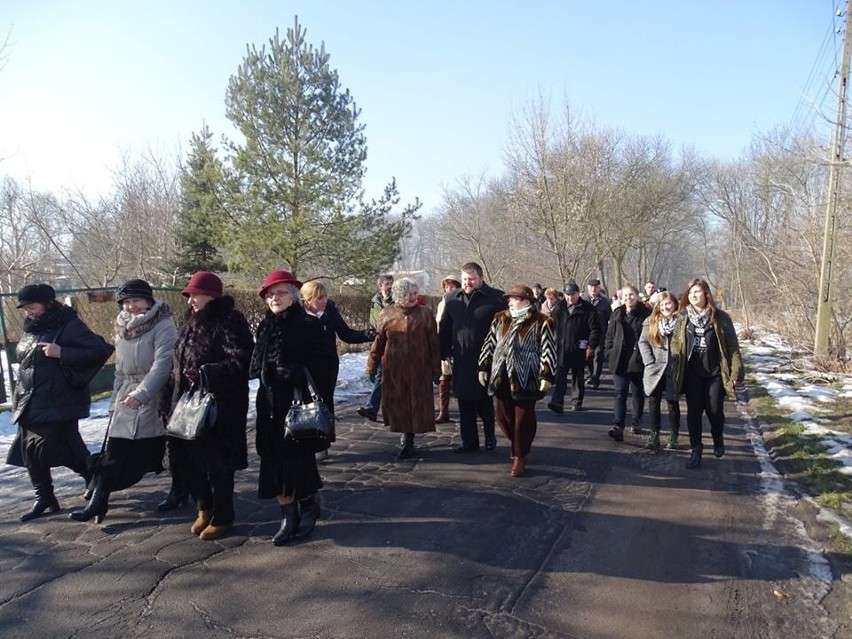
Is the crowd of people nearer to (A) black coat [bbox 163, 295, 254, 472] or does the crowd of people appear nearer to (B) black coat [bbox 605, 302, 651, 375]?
(A) black coat [bbox 163, 295, 254, 472]

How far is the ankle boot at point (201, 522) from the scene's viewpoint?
414 cm

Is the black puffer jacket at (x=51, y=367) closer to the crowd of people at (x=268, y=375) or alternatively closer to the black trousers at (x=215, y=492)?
the crowd of people at (x=268, y=375)

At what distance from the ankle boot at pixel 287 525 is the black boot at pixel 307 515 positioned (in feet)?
0.19

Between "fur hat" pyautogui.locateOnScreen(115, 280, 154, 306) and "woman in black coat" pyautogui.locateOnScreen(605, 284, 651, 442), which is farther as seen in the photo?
"woman in black coat" pyautogui.locateOnScreen(605, 284, 651, 442)

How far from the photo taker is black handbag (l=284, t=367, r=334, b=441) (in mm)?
3770

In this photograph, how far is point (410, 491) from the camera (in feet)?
16.6

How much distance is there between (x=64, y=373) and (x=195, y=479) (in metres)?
1.42

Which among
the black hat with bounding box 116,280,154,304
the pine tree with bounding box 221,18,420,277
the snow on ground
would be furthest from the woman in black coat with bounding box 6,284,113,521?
the pine tree with bounding box 221,18,420,277

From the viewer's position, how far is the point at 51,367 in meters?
4.51

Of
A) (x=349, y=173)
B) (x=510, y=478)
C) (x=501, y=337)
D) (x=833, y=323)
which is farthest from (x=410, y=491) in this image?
(x=349, y=173)

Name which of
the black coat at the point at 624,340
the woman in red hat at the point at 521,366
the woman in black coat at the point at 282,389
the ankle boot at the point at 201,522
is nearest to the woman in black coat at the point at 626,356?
the black coat at the point at 624,340

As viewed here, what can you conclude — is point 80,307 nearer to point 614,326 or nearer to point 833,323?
point 614,326

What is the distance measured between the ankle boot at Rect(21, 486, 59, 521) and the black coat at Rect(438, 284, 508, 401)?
376cm

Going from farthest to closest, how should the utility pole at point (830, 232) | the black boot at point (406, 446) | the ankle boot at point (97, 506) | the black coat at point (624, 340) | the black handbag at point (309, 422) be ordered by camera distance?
1. the utility pole at point (830, 232)
2. the black coat at point (624, 340)
3. the black boot at point (406, 446)
4. the ankle boot at point (97, 506)
5. the black handbag at point (309, 422)
